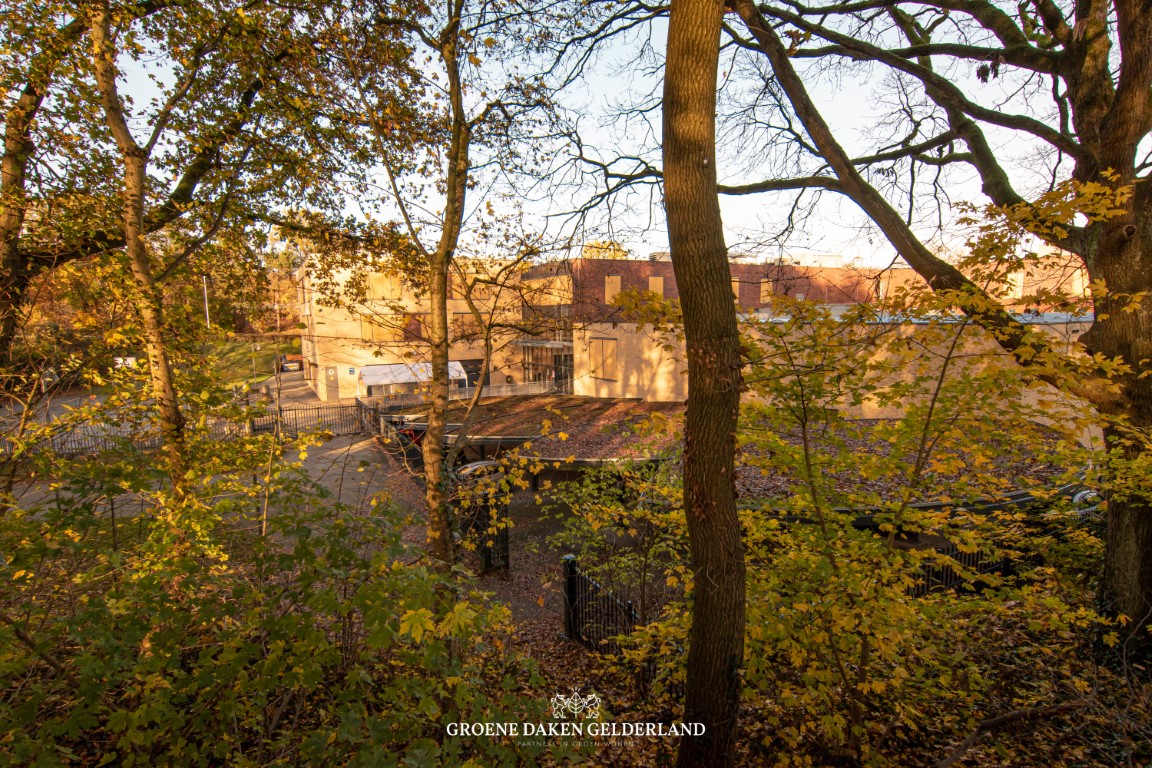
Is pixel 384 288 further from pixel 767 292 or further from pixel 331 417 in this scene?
pixel 767 292

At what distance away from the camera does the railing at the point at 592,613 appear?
6.52m

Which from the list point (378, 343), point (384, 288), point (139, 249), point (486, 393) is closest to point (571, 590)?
point (378, 343)

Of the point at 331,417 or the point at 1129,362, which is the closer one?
the point at 1129,362

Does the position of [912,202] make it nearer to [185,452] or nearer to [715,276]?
[715,276]

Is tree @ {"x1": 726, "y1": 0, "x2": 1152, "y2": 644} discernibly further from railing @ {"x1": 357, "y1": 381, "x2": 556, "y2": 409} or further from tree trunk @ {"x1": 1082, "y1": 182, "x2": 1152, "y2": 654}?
railing @ {"x1": 357, "y1": 381, "x2": 556, "y2": 409}

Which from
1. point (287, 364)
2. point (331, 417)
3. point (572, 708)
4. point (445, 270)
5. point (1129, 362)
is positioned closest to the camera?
point (572, 708)

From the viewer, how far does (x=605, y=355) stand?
19.8 metres

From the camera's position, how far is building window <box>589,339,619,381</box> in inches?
773

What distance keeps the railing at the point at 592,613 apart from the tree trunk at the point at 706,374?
10.1 ft

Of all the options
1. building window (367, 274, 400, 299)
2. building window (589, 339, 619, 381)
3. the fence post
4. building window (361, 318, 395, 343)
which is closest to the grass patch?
building window (361, 318, 395, 343)

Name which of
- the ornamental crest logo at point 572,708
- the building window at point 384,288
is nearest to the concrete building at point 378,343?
the building window at point 384,288

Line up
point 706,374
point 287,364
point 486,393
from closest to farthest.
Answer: point 706,374
point 287,364
point 486,393

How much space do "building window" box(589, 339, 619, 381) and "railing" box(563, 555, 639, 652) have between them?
12.8m

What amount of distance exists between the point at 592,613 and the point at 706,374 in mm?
5144
